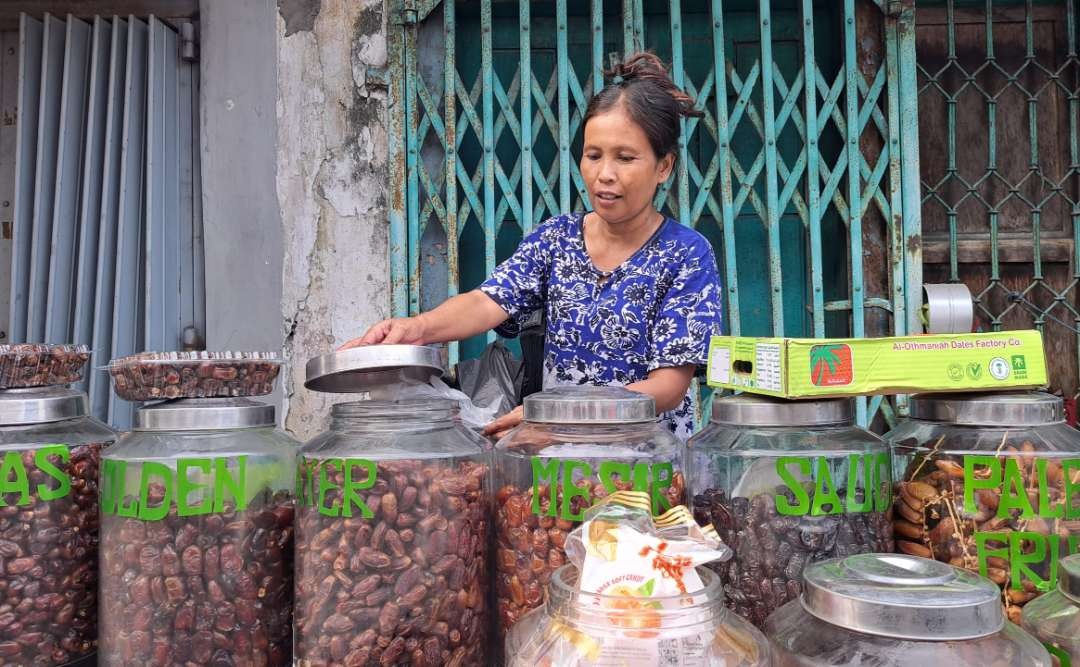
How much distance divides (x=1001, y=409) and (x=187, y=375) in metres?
0.99

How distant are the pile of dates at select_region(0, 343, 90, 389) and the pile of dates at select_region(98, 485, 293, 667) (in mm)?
265

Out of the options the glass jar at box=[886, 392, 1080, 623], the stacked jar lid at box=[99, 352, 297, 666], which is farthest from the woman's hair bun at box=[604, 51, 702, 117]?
the stacked jar lid at box=[99, 352, 297, 666]

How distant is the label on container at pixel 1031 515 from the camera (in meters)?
0.88

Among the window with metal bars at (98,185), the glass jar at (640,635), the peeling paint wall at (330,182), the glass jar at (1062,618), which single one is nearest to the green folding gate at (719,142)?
the peeling paint wall at (330,182)

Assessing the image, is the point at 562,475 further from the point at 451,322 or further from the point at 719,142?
the point at 719,142

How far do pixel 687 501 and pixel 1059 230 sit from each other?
297cm

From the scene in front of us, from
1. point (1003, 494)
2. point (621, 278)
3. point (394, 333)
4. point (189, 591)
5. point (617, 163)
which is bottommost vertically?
point (189, 591)

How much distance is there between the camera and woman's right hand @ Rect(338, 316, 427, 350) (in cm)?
146

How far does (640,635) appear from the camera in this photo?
68cm

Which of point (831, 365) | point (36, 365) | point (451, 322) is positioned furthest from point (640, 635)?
point (451, 322)

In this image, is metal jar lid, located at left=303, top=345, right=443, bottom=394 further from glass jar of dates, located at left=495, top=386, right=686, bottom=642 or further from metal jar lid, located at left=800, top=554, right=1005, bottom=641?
metal jar lid, located at left=800, top=554, right=1005, bottom=641

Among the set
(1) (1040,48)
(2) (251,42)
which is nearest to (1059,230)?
(1) (1040,48)

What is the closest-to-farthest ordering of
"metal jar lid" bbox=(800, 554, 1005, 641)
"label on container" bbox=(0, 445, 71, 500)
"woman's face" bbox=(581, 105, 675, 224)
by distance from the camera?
"metal jar lid" bbox=(800, 554, 1005, 641) < "label on container" bbox=(0, 445, 71, 500) < "woman's face" bbox=(581, 105, 675, 224)

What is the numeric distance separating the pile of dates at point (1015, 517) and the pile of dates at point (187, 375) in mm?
886
